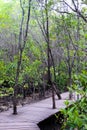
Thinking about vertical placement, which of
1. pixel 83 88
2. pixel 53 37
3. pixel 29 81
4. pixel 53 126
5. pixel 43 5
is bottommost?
pixel 53 126

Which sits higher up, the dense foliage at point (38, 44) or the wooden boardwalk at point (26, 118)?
the dense foliage at point (38, 44)

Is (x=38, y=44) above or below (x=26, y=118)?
above

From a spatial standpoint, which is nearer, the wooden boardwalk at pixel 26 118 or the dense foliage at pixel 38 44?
the wooden boardwalk at pixel 26 118

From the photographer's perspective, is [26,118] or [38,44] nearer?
[26,118]

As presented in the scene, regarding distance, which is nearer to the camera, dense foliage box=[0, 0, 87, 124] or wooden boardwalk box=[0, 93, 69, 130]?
wooden boardwalk box=[0, 93, 69, 130]

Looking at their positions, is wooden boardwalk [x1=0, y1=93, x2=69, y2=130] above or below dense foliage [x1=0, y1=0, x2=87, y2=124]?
below

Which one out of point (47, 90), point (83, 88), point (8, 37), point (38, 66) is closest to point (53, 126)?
point (38, 66)

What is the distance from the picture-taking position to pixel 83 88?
2.55m

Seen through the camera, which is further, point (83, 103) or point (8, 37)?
point (8, 37)

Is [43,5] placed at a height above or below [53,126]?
above

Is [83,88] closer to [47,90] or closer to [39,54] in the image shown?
[39,54]

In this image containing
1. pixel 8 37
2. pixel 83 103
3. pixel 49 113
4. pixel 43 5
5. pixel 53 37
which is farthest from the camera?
pixel 8 37

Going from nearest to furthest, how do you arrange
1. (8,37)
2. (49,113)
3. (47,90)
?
(49,113)
(8,37)
(47,90)

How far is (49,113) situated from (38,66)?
4.46m
